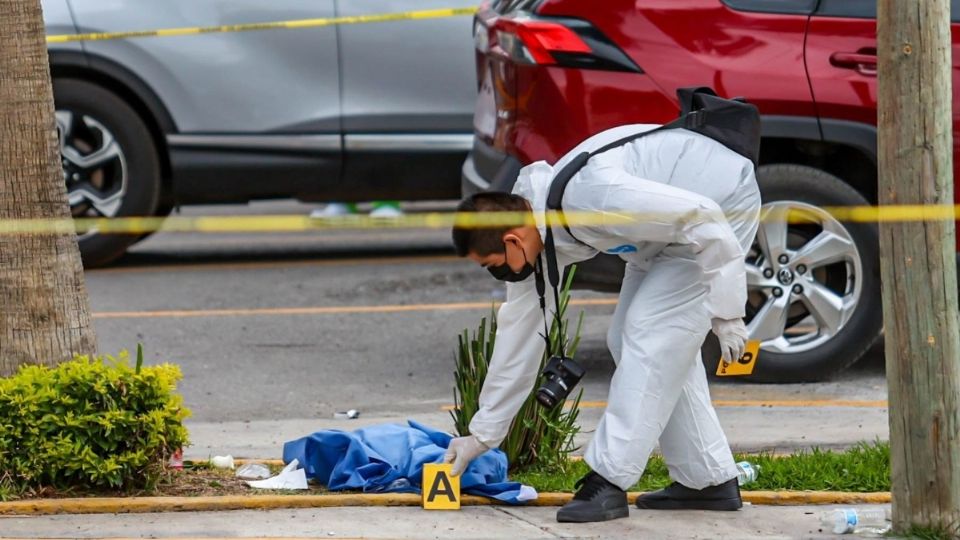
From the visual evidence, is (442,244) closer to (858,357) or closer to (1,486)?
(858,357)

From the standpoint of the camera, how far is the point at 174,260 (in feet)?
36.2

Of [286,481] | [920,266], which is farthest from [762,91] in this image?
[286,481]

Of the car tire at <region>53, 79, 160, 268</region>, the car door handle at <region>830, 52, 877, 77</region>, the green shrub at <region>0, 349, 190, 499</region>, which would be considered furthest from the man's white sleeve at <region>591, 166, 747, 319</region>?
the car tire at <region>53, 79, 160, 268</region>

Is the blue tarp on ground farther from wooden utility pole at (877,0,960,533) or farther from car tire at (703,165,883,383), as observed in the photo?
car tire at (703,165,883,383)

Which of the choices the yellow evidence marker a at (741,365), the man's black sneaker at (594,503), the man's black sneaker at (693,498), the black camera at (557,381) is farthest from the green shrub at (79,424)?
the yellow evidence marker a at (741,365)

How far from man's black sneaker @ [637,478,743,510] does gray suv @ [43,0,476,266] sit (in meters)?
4.66

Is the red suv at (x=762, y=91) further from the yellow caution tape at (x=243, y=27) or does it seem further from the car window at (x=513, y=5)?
the yellow caution tape at (x=243, y=27)

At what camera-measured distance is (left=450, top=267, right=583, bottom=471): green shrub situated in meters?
5.91

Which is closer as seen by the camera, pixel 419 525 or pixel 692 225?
pixel 692 225

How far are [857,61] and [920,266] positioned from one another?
8.00ft

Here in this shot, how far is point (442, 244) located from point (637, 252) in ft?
19.6

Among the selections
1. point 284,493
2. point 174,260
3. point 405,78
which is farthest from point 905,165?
point 174,260

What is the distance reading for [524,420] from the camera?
589 centimetres

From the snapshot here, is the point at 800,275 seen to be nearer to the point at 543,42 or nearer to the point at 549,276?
the point at 543,42
